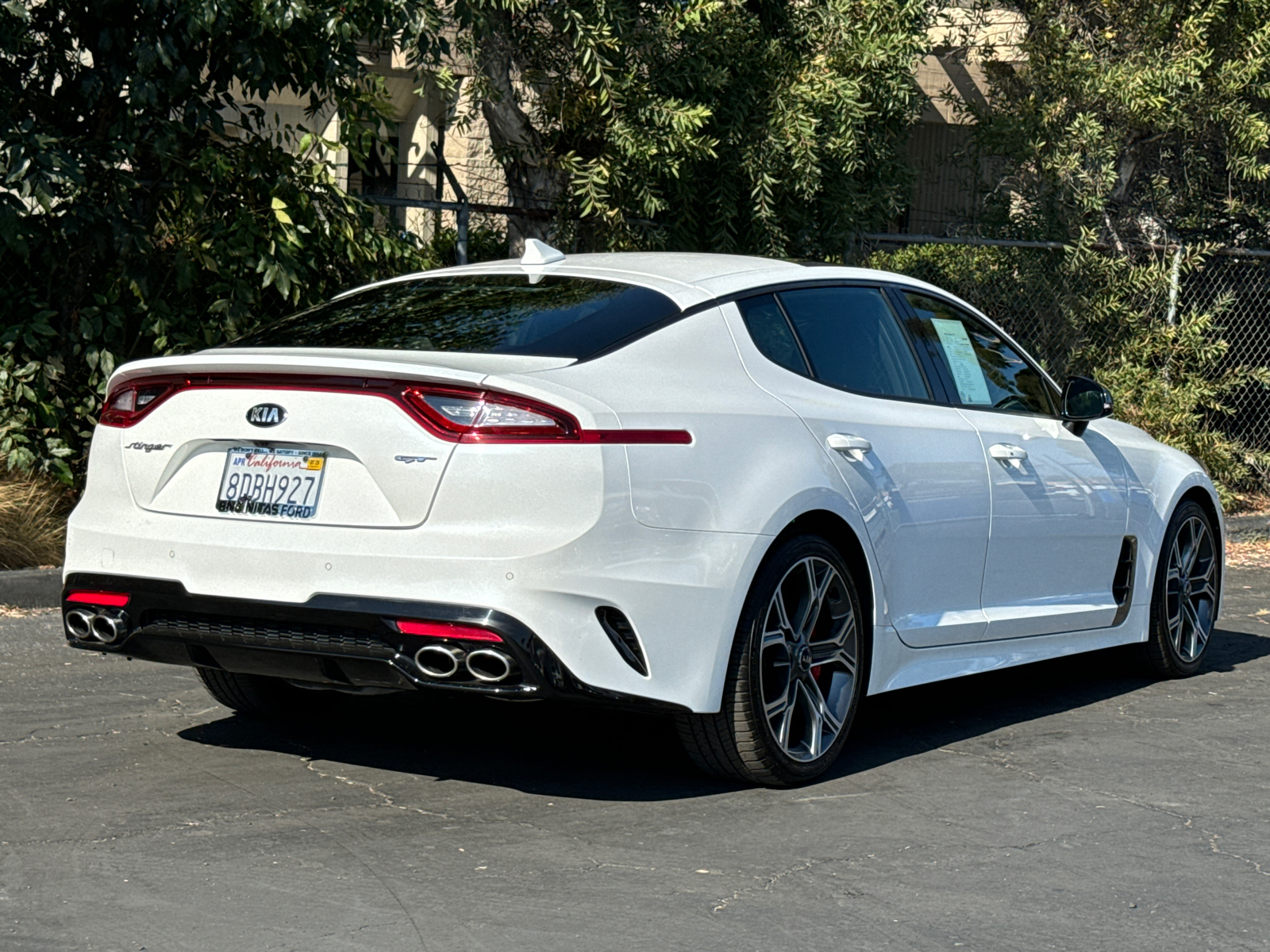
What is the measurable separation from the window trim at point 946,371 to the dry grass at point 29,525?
4588 millimetres

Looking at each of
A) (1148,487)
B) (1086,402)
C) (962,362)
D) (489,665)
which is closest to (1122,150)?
(1148,487)

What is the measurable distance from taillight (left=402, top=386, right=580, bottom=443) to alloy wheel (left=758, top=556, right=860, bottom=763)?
948mm

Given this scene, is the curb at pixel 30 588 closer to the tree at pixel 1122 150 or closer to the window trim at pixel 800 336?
the window trim at pixel 800 336

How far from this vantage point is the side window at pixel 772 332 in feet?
18.4

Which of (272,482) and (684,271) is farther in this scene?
(684,271)

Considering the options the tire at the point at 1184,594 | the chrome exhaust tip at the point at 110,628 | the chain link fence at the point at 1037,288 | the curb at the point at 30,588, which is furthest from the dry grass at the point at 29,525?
the chain link fence at the point at 1037,288

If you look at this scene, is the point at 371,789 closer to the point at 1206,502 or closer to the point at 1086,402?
the point at 1086,402

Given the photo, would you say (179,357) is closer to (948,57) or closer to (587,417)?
(587,417)

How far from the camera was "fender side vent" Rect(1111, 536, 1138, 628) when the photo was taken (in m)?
7.17

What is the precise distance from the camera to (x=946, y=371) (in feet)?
21.3

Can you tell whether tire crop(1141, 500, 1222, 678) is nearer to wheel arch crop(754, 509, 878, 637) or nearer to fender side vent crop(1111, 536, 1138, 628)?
fender side vent crop(1111, 536, 1138, 628)

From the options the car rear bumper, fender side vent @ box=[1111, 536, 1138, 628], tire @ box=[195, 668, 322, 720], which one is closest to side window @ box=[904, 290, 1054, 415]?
fender side vent @ box=[1111, 536, 1138, 628]

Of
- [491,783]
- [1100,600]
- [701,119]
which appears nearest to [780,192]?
[701,119]

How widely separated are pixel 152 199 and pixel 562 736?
486 cm
